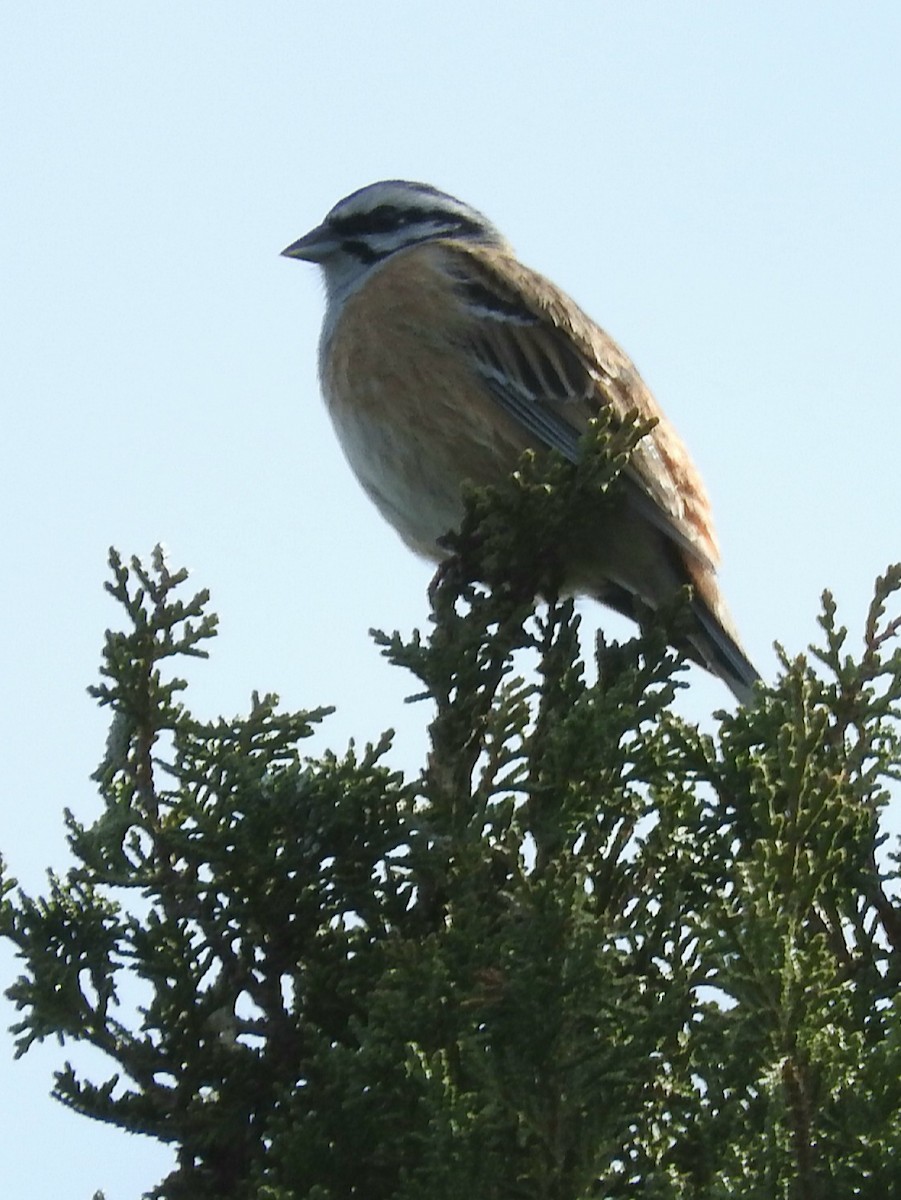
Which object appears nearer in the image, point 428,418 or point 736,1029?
point 736,1029

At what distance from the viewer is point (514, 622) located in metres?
3.55

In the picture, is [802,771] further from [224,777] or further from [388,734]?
[224,777]

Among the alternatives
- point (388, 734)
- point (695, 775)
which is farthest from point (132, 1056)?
point (695, 775)

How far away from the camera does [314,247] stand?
587 centimetres

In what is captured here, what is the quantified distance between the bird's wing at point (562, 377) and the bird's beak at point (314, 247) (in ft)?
2.00

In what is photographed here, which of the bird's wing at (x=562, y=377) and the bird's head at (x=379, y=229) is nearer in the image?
the bird's wing at (x=562, y=377)

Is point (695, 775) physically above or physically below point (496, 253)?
below

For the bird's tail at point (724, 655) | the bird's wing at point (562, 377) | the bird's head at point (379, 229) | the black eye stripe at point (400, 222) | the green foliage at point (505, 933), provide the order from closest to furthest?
the green foliage at point (505, 933)
the bird's tail at point (724, 655)
the bird's wing at point (562, 377)
the bird's head at point (379, 229)
the black eye stripe at point (400, 222)

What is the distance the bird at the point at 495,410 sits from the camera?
4.64 metres

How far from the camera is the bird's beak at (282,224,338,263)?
586cm

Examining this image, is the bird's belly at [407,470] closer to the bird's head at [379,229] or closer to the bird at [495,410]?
the bird at [495,410]

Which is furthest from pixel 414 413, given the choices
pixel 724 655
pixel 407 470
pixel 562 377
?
pixel 724 655

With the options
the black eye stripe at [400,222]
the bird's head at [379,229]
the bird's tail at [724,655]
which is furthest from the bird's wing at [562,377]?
the black eye stripe at [400,222]

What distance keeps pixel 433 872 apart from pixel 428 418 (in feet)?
6.79
